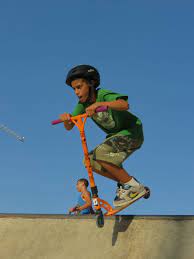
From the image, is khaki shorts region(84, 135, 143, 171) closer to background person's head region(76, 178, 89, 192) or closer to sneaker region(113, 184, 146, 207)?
sneaker region(113, 184, 146, 207)

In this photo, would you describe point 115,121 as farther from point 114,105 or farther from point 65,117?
point 65,117

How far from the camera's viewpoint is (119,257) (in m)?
4.91

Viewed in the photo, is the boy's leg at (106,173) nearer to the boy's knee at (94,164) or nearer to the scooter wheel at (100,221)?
the boy's knee at (94,164)

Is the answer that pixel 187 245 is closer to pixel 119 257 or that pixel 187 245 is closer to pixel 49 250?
pixel 119 257

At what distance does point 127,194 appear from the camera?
544 centimetres

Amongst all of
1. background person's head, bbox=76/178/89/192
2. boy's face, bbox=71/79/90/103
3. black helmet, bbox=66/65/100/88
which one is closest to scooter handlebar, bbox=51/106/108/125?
boy's face, bbox=71/79/90/103

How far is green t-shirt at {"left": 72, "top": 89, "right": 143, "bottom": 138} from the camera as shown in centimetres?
544

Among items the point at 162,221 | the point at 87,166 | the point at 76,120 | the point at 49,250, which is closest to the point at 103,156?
the point at 87,166

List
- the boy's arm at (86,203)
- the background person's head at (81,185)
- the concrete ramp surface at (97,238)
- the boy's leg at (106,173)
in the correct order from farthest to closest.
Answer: the background person's head at (81,185) → the boy's arm at (86,203) → the boy's leg at (106,173) → the concrete ramp surface at (97,238)

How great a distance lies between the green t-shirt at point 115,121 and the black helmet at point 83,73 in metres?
0.24

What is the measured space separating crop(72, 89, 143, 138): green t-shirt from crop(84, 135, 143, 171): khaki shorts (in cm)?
11

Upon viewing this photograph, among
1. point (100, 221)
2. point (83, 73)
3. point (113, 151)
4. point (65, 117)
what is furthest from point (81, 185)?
point (83, 73)

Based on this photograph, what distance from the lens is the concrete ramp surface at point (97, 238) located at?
477 centimetres

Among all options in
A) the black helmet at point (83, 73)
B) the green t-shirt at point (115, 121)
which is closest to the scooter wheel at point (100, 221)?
→ the green t-shirt at point (115, 121)
